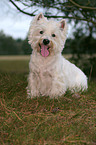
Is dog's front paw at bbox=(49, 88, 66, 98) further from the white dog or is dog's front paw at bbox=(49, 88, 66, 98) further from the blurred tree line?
the blurred tree line

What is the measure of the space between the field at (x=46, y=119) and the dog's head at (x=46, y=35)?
3.27ft

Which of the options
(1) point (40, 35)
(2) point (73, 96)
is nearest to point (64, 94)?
(2) point (73, 96)

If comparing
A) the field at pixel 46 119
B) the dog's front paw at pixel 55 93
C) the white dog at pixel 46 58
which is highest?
the white dog at pixel 46 58

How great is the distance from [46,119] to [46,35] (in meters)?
1.63

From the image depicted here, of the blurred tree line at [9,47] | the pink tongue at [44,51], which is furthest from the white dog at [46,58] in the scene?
the blurred tree line at [9,47]

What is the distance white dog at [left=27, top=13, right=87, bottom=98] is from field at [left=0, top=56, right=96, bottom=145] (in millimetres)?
238

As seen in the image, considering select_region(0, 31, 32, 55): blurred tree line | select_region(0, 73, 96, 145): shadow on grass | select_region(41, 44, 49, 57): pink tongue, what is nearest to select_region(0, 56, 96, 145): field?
select_region(0, 73, 96, 145): shadow on grass

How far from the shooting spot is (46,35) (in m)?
4.21

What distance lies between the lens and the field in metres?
3.05

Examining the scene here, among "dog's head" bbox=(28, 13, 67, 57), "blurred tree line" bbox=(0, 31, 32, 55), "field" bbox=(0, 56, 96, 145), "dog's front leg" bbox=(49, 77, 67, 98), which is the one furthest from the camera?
"blurred tree line" bbox=(0, 31, 32, 55)

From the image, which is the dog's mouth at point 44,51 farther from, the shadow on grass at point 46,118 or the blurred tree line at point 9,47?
the blurred tree line at point 9,47

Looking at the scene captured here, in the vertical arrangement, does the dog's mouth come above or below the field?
above

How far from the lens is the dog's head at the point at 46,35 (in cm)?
421

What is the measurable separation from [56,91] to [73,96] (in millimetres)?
415
